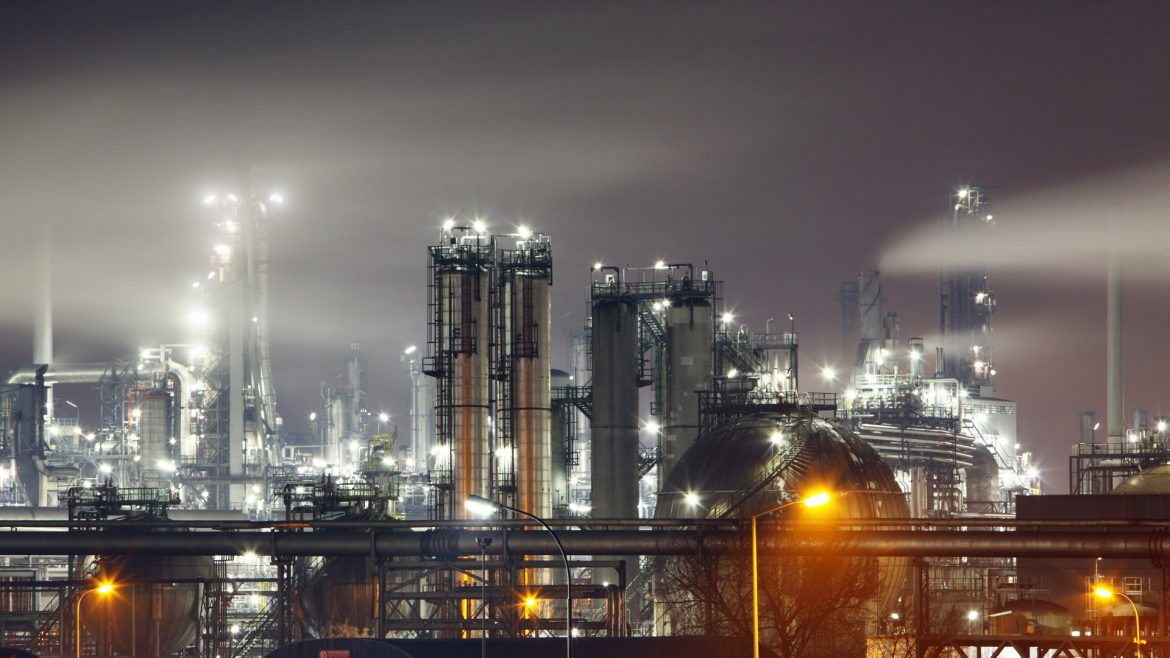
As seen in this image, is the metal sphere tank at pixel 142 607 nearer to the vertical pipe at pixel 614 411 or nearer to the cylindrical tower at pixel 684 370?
the vertical pipe at pixel 614 411

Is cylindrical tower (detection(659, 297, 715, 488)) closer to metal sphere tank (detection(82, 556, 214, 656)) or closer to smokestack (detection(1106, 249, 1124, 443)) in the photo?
metal sphere tank (detection(82, 556, 214, 656))

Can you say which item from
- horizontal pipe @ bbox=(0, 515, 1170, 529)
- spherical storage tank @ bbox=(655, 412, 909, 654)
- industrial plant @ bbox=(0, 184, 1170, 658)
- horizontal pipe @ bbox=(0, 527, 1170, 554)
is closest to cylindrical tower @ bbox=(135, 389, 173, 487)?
industrial plant @ bbox=(0, 184, 1170, 658)

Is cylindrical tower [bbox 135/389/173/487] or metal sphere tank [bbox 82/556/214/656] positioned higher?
cylindrical tower [bbox 135/389/173/487]

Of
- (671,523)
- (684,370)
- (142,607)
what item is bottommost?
(142,607)

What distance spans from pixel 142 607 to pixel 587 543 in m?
16.9

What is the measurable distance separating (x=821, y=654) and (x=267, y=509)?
68.8 m

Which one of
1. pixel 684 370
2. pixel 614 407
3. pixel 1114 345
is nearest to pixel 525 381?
pixel 614 407

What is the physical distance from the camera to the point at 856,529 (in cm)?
4297

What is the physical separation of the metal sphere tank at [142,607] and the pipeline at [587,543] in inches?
175

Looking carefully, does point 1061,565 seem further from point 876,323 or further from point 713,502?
point 876,323

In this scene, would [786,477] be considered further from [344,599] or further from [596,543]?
[344,599]

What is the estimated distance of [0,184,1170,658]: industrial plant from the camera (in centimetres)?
4103

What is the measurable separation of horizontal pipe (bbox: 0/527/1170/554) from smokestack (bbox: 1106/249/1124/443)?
66.4m

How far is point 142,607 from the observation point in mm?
50438
